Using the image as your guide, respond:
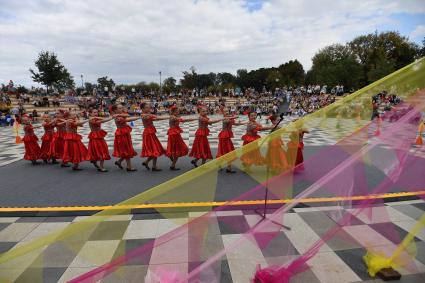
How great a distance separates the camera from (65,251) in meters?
1.78

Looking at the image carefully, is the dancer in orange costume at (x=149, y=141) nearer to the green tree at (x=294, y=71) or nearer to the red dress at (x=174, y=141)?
the red dress at (x=174, y=141)

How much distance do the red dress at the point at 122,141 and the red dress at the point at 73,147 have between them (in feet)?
3.08

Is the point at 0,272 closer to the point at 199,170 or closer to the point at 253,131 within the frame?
the point at 199,170

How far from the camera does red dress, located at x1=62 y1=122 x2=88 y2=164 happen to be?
759 cm

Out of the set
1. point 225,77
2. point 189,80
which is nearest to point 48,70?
point 189,80

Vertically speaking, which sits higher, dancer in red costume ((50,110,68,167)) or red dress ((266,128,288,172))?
red dress ((266,128,288,172))

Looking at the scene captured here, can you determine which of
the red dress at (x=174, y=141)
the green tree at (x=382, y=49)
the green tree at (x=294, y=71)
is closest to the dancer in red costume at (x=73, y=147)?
the red dress at (x=174, y=141)

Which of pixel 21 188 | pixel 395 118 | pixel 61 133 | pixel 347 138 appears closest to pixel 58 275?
pixel 347 138

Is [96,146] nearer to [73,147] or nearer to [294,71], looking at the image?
[73,147]

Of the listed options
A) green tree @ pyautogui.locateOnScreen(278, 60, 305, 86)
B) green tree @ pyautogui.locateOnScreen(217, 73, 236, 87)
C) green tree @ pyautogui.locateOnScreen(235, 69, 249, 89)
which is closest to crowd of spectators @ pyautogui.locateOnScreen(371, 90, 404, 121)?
green tree @ pyautogui.locateOnScreen(235, 69, 249, 89)

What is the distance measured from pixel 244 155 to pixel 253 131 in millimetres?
4492

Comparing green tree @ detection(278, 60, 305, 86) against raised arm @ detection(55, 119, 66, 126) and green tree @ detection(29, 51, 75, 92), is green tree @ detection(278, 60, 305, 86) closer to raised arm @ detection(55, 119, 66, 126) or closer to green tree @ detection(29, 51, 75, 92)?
green tree @ detection(29, 51, 75, 92)

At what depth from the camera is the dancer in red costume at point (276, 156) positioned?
7.45 ft

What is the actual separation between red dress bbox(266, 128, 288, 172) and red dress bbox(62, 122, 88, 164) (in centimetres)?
640
